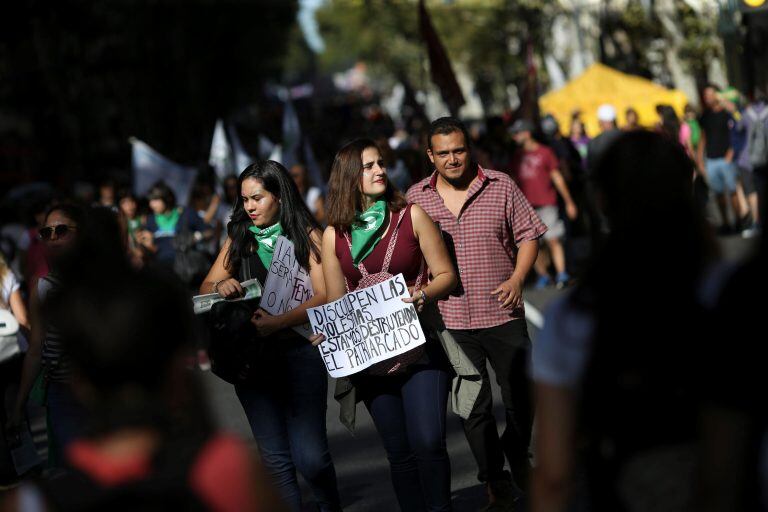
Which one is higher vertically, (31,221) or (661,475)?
(31,221)

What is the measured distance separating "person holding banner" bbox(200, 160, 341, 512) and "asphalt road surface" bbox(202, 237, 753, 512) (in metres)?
0.29

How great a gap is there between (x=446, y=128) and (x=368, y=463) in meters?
2.13

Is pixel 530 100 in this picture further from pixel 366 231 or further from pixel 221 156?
pixel 366 231

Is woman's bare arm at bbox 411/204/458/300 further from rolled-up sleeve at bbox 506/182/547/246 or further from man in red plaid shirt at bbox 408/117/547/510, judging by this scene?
rolled-up sleeve at bbox 506/182/547/246

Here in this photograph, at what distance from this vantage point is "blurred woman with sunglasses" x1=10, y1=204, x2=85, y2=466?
551cm

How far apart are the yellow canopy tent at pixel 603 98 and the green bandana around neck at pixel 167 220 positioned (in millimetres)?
14080

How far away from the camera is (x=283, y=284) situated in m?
5.63

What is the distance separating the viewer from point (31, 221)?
11586 mm

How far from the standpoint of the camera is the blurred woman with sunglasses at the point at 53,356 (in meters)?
5.51

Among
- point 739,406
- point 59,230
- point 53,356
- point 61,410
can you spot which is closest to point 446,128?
point 59,230

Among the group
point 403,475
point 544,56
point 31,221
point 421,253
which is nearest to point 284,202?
point 421,253

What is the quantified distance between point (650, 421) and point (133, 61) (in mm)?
40546

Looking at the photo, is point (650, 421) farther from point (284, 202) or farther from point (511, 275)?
point (511, 275)

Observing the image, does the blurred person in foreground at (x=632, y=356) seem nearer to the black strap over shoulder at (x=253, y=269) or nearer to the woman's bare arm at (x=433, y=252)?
the woman's bare arm at (x=433, y=252)
